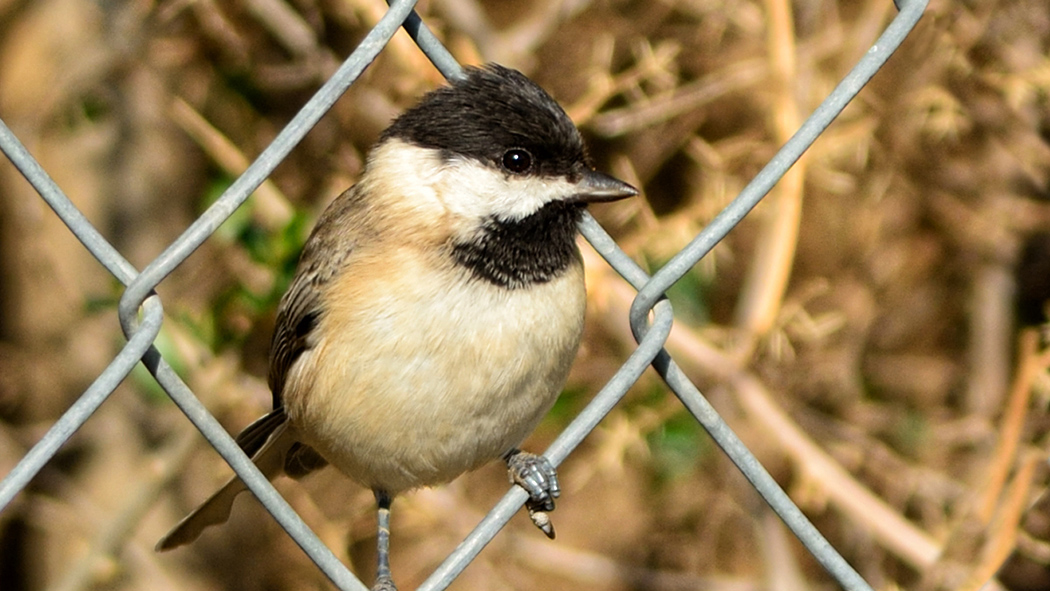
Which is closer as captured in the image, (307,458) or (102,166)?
(307,458)

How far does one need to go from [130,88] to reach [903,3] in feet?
9.29

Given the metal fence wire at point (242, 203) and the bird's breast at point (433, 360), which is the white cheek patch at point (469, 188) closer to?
the bird's breast at point (433, 360)

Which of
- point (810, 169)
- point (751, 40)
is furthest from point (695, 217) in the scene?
point (751, 40)

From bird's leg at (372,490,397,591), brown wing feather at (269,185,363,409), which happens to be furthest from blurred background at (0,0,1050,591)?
bird's leg at (372,490,397,591)

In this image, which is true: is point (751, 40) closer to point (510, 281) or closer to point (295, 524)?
point (510, 281)

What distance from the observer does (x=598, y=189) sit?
2.09m

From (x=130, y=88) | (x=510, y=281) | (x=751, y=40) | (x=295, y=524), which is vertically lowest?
(x=751, y=40)

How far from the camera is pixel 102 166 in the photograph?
3883 mm

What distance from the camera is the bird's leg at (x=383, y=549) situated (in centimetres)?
232

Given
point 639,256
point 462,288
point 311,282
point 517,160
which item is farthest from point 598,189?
point 639,256

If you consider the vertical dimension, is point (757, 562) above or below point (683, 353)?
below

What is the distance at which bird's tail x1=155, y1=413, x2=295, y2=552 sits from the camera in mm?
2326

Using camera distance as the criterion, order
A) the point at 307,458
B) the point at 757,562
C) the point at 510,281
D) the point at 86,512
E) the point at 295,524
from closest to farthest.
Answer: the point at 295,524, the point at 510,281, the point at 307,458, the point at 86,512, the point at 757,562

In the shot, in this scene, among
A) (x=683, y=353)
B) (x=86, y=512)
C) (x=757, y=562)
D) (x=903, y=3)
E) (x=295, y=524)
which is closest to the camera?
(x=295, y=524)
